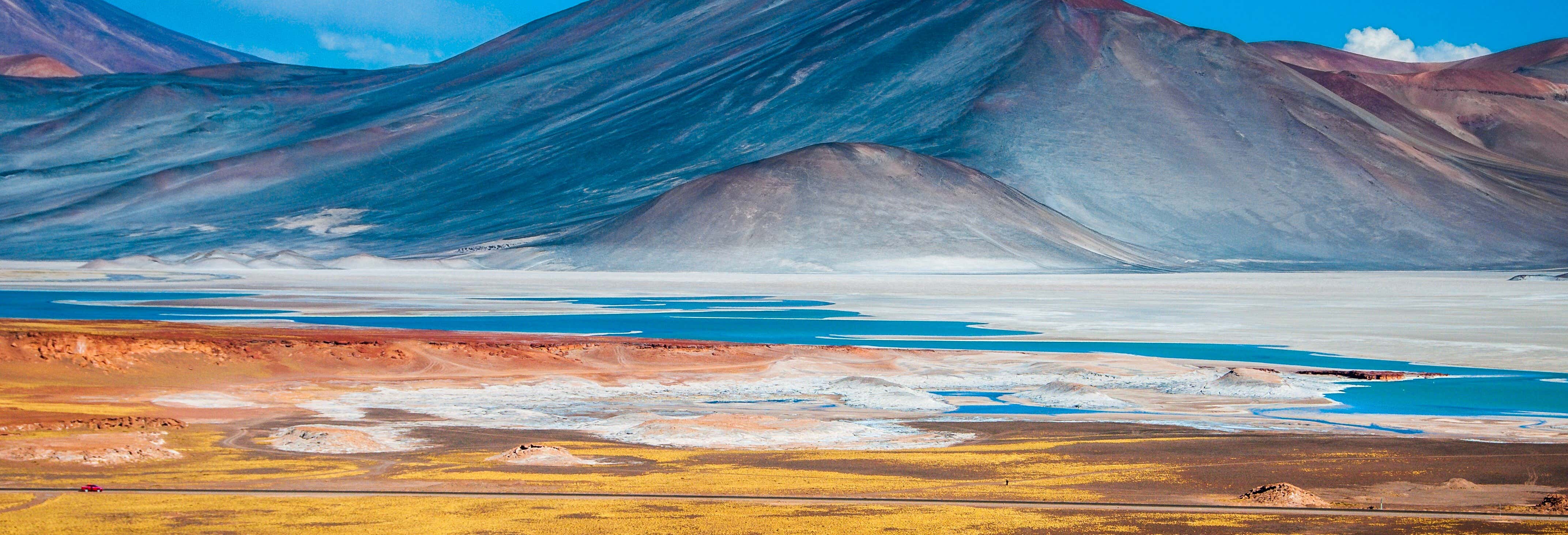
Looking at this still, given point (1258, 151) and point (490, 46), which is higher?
point (490, 46)

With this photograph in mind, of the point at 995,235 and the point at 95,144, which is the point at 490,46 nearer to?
the point at 95,144

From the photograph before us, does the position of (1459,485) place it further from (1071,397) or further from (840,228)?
(840,228)

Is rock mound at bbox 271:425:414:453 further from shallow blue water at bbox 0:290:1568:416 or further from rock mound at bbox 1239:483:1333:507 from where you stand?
rock mound at bbox 1239:483:1333:507

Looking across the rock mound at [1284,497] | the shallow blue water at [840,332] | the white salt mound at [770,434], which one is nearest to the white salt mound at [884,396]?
the shallow blue water at [840,332]

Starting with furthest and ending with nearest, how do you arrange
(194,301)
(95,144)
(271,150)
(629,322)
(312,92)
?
(312,92)
(95,144)
(271,150)
(194,301)
(629,322)

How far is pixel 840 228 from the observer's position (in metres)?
91.2

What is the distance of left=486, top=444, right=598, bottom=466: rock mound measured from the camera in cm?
1355

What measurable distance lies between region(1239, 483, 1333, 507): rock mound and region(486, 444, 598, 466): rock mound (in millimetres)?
5525

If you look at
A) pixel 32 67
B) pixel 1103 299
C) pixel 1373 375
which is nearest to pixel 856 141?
pixel 1103 299

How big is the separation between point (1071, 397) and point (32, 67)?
20237cm

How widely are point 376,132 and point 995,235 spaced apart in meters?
67.4

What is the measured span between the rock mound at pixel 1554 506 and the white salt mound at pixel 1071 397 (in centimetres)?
780

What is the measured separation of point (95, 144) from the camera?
150 meters

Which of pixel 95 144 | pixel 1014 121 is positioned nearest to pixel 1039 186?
pixel 1014 121
